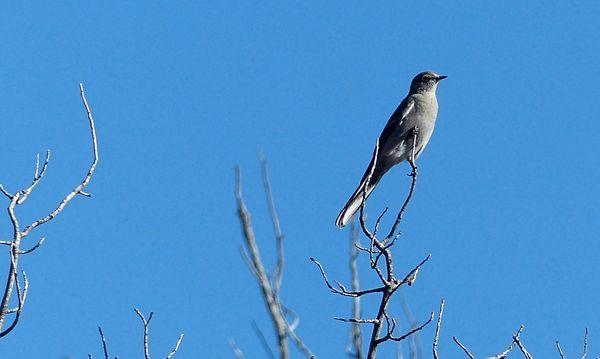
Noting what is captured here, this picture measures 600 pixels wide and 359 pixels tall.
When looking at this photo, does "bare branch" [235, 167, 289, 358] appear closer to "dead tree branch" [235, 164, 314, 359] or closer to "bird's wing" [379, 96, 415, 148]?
"dead tree branch" [235, 164, 314, 359]

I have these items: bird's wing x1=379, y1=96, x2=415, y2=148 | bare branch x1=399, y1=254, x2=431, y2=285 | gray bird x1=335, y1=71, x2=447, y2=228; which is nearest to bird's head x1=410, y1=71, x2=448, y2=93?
gray bird x1=335, y1=71, x2=447, y2=228

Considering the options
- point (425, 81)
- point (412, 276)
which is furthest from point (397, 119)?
point (412, 276)

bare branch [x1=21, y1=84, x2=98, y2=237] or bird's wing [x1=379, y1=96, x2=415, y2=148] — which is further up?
bird's wing [x1=379, y1=96, x2=415, y2=148]

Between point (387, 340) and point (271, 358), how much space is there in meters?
0.59

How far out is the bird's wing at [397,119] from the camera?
9386mm

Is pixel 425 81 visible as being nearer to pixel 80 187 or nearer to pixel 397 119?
pixel 397 119

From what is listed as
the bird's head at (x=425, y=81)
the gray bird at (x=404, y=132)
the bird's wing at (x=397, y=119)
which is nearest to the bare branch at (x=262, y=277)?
the gray bird at (x=404, y=132)

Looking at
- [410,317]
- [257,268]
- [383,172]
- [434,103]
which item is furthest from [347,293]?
[434,103]

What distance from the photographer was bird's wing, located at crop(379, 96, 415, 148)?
9.39 metres

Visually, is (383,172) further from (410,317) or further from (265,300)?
(265,300)

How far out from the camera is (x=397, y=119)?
9.54m

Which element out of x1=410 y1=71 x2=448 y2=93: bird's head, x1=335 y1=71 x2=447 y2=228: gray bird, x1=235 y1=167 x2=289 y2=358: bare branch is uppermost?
x1=410 y1=71 x2=448 y2=93: bird's head

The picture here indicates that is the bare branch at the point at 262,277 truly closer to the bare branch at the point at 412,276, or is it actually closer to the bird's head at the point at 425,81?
the bare branch at the point at 412,276

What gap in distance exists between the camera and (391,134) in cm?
933
